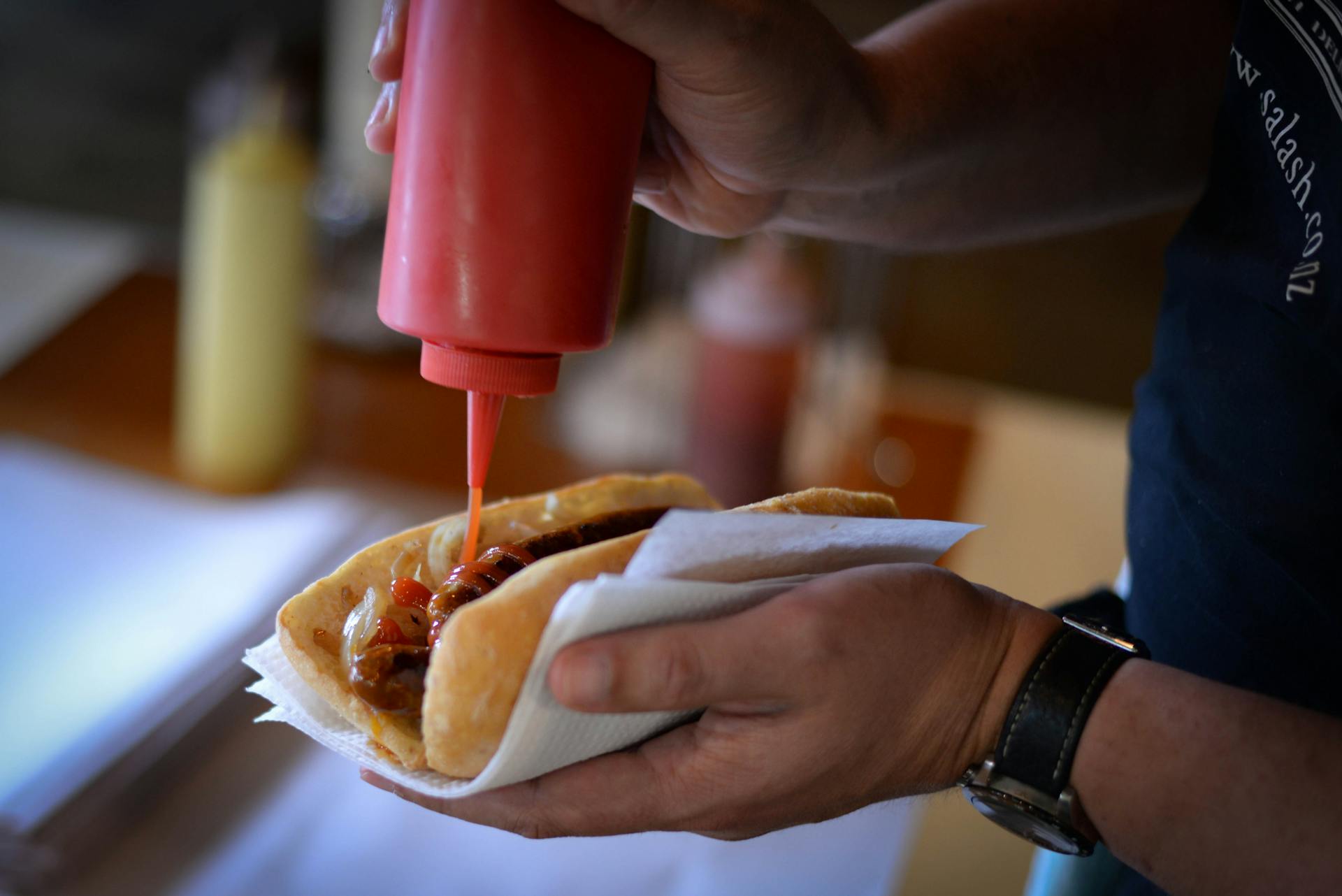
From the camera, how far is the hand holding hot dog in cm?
75

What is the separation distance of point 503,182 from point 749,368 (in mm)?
1484

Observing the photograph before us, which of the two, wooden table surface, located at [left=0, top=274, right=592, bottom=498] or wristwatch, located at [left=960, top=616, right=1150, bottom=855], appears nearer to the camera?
wristwatch, located at [left=960, top=616, right=1150, bottom=855]

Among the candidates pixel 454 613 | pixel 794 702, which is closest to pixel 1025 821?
pixel 794 702

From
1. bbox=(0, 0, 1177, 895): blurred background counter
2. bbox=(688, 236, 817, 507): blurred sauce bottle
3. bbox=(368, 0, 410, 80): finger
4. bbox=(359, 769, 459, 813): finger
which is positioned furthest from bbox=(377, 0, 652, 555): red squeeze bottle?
bbox=(688, 236, 817, 507): blurred sauce bottle

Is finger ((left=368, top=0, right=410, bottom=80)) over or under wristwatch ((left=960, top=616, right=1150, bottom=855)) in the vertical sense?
over

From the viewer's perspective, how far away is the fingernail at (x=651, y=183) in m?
1.10

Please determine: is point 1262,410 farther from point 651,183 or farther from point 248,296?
point 248,296

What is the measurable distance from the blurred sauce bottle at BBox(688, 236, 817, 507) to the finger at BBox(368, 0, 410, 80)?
1315 millimetres

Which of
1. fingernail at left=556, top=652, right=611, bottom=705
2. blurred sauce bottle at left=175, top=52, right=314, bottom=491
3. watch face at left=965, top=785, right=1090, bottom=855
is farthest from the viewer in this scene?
blurred sauce bottle at left=175, top=52, right=314, bottom=491

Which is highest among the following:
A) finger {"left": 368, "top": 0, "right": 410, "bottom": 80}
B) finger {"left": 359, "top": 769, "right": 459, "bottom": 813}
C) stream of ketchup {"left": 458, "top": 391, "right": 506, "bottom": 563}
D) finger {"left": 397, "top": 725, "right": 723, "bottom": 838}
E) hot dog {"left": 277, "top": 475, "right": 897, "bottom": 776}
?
finger {"left": 368, "top": 0, "right": 410, "bottom": 80}

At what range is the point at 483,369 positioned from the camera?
0.79 meters

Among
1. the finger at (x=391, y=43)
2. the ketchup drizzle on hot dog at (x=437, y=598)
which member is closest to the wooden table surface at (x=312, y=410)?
the ketchup drizzle on hot dog at (x=437, y=598)

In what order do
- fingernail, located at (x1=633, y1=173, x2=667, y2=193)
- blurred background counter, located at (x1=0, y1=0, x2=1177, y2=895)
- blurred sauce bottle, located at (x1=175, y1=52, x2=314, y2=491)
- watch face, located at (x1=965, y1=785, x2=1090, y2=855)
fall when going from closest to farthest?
watch face, located at (x1=965, y1=785, x2=1090, y2=855), fingernail, located at (x1=633, y1=173, x2=667, y2=193), blurred background counter, located at (x1=0, y1=0, x2=1177, y2=895), blurred sauce bottle, located at (x1=175, y1=52, x2=314, y2=491)

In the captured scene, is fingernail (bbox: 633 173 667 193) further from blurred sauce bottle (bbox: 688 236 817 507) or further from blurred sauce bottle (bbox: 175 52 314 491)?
blurred sauce bottle (bbox: 175 52 314 491)
